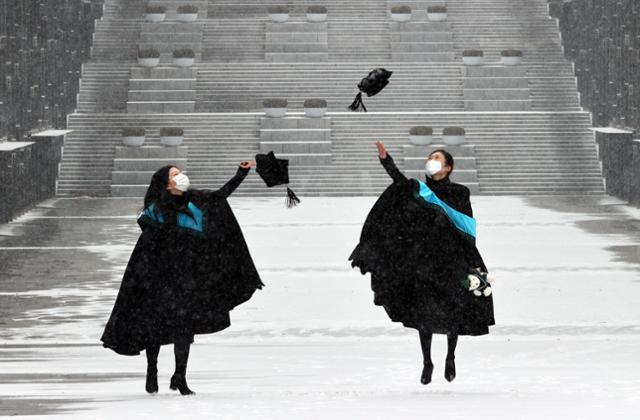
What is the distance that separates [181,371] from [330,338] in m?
4.01

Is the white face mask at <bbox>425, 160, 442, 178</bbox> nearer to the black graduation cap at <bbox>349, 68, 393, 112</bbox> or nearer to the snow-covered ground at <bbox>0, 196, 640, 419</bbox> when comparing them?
the snow-covered ground at <bbox>0, 196, 640, 419</bbox>

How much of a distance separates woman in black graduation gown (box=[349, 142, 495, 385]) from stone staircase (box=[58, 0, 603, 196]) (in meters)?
21.4

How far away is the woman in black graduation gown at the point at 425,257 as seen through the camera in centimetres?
962

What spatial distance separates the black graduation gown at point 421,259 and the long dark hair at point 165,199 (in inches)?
50.2

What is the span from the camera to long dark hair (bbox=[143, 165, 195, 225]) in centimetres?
908

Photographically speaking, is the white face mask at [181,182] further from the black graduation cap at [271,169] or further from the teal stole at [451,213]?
the teal stole at [451,213]

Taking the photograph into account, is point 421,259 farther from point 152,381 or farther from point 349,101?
point 349,101

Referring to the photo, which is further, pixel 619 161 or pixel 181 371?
pixel 619 161

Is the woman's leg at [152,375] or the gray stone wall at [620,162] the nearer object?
the woman's leg at [152,375]

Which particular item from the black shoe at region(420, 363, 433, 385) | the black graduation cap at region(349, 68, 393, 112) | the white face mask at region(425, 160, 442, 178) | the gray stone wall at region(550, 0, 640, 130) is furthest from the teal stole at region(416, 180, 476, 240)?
the gray stone wall at region(550, 0, 640, 130)

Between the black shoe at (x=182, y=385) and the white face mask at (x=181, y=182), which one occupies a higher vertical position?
the white face mask at (x=181, y=182)

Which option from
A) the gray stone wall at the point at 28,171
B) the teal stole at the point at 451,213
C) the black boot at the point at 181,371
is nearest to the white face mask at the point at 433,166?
the teal stole at the point at 451,213

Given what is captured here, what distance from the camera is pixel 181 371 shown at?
8.90 metres

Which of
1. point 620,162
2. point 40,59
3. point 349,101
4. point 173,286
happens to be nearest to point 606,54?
point 620,162
